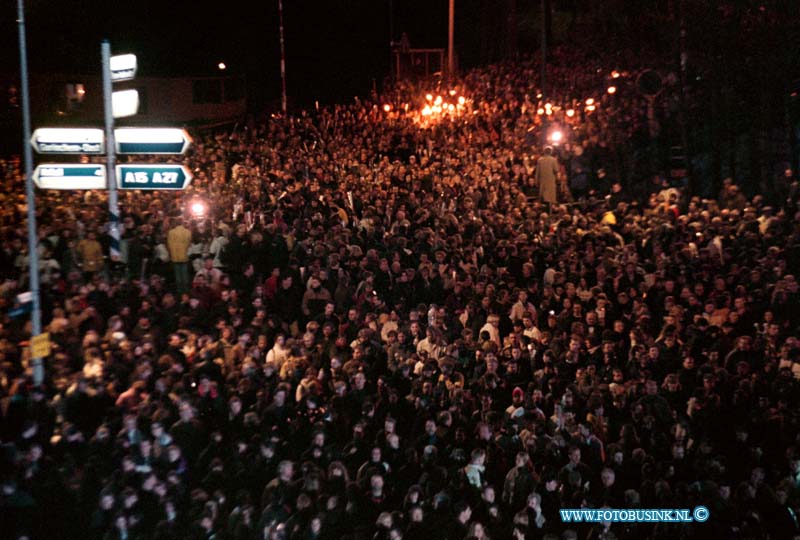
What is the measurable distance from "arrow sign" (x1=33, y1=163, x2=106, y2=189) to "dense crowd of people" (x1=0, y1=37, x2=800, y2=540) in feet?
4.27

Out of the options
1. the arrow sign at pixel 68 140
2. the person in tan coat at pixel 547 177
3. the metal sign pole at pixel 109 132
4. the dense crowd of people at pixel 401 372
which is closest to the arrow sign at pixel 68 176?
the metal sign pole at pixel 109 132

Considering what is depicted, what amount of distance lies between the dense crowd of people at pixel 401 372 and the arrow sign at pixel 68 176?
4.27 feet

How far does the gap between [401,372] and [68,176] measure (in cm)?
497

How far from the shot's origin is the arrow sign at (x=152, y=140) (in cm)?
1269

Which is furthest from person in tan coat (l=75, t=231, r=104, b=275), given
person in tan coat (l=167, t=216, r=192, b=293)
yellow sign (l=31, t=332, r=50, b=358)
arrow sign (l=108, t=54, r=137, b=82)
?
yellow sign (l=31, t=332, r=50, b=358)

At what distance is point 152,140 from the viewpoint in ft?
42.2

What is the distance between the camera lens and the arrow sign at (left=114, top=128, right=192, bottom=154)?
1269 centimetres

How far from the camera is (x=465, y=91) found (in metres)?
33.2

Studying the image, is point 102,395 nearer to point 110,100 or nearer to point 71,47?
point 110,100

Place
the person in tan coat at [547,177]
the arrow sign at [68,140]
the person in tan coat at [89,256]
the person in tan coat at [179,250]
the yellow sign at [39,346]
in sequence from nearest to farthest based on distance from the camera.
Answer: the yellow sign at [39,346], the arrow sign at [68,140], the person in tan coat at [89,256], the person in tan coat at [179,250], the person in tan coat at [547,177]

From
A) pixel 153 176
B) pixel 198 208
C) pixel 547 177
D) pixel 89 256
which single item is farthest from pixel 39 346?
pixel 547 177

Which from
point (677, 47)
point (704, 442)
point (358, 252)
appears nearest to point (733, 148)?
point (677, 47)

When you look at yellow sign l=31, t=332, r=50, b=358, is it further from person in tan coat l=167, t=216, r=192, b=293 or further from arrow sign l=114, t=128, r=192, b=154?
person in tan coat l=167, t=216, r=192, b=293

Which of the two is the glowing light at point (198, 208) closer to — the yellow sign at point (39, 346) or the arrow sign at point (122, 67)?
the arrow sign at point (122, 67)
